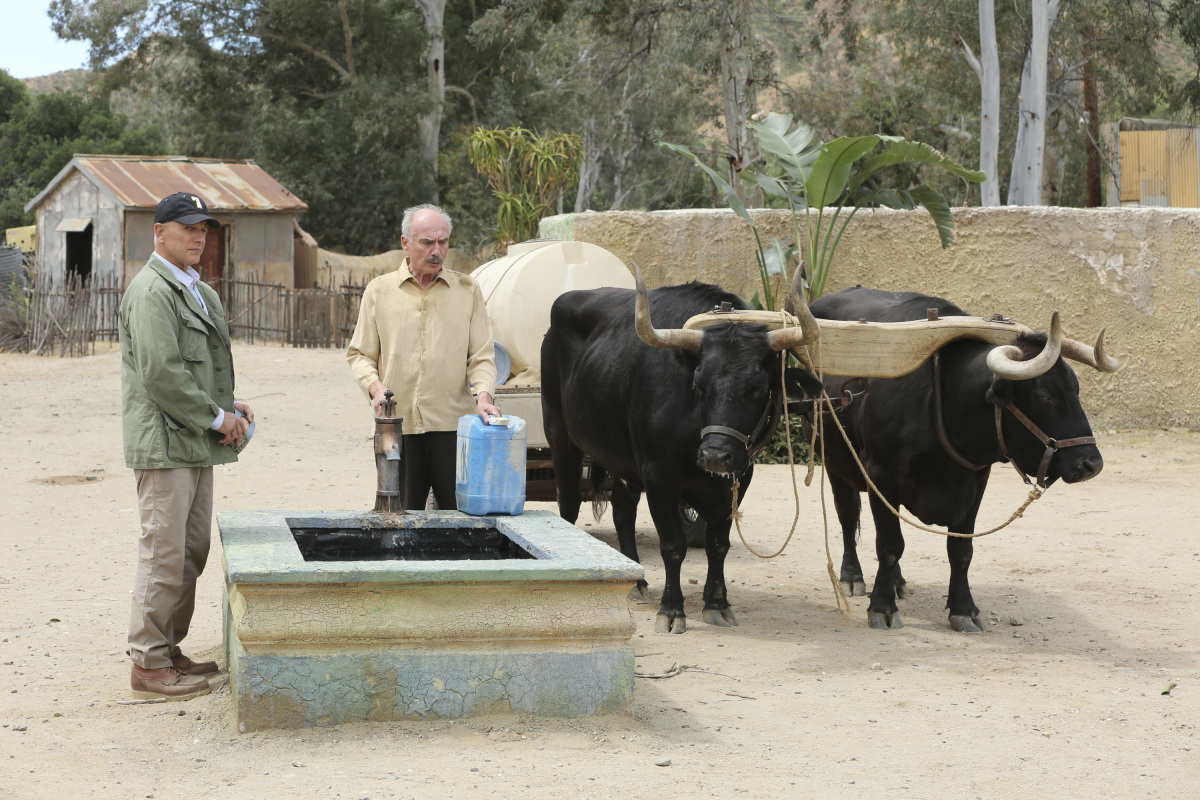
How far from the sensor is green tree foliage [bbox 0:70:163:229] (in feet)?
111

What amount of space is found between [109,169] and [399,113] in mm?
7681

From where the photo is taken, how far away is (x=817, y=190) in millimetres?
10422

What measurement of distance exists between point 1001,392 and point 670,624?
1.94m

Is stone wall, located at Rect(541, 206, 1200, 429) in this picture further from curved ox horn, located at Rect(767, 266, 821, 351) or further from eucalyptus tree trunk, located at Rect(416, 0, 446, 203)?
eucalyptus tree trunk, located at Rect(416, 0, 446, 203)

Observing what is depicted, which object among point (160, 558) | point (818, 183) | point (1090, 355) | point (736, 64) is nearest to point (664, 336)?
point (1090, 355)

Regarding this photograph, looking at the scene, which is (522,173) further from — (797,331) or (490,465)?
(490,465)

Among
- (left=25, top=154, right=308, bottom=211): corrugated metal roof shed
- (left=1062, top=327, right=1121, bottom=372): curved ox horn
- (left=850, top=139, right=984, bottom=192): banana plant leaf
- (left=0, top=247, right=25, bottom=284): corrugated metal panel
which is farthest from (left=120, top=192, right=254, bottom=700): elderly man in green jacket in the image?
(left=0, top=247, right=25, bottom=284): corrugated metal panel

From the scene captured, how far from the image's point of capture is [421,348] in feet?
18.5

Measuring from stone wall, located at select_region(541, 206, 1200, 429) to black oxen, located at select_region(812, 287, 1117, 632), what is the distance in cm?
578

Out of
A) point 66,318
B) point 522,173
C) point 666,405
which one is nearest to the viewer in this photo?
point 666,405

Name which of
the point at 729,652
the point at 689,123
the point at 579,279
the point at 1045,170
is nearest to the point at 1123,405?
the point at 579,279

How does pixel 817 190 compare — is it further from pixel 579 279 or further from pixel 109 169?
pixel 109 169

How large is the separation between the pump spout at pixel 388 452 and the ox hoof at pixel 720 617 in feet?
6.05

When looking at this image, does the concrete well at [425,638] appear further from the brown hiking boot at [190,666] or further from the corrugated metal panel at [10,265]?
the corrugated metal panel at [10,265]
